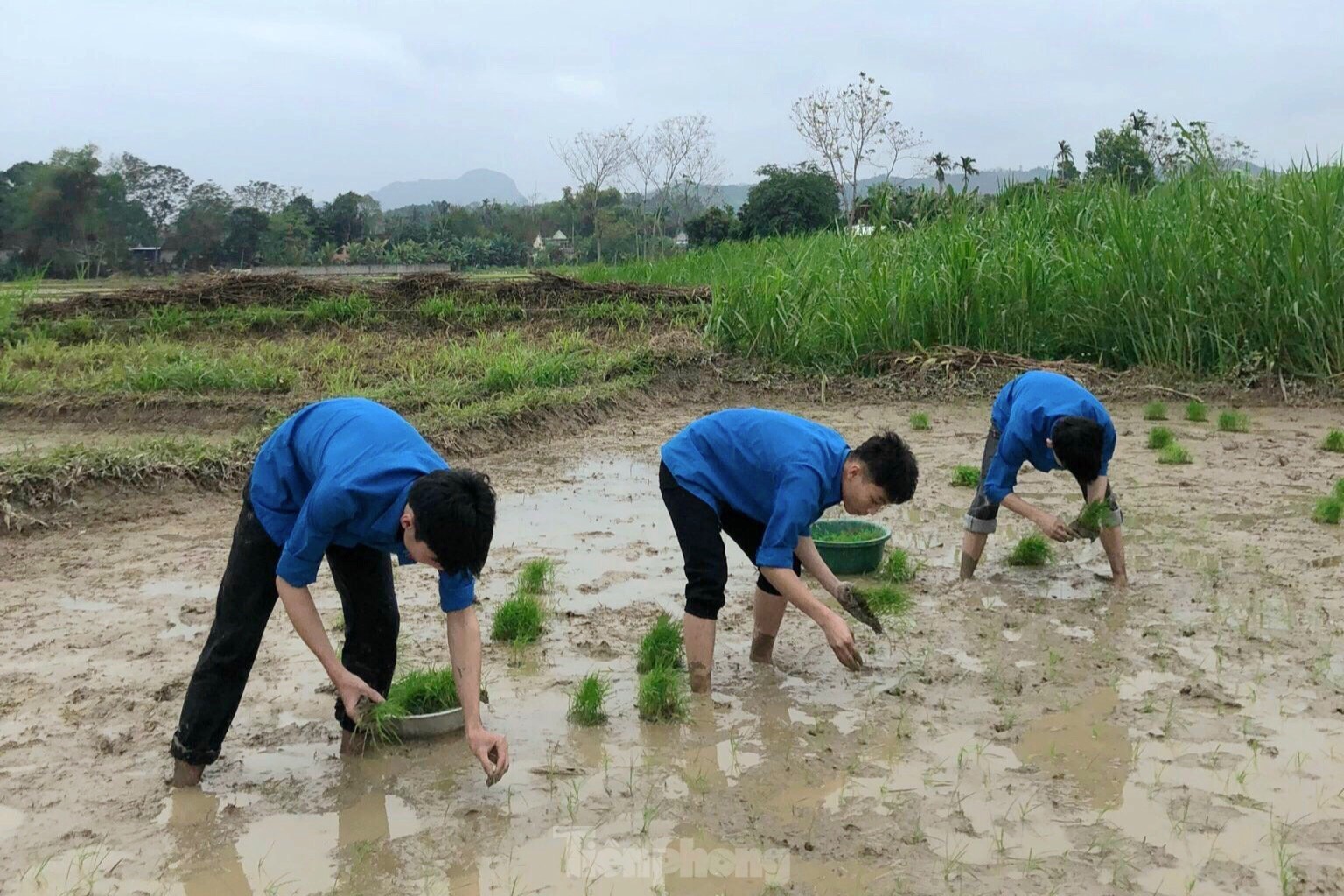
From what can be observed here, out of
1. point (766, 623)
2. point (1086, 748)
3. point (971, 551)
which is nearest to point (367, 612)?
point (766, 623)

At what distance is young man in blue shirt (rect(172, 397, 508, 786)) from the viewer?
2754mm

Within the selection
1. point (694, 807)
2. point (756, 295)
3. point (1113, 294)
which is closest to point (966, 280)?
point (1113, 294)

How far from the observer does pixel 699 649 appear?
4.07 meters

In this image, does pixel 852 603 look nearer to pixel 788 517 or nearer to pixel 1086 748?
pixel 788 517

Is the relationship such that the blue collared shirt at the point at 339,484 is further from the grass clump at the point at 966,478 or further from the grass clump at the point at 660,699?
the grass clump at the point at 966,478

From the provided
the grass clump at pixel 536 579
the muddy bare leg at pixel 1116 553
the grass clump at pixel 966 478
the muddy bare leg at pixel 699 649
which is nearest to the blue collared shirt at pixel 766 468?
the muddy bare leg at pixel 699 649

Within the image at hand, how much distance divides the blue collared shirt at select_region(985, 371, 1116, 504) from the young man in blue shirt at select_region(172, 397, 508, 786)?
2.67 m

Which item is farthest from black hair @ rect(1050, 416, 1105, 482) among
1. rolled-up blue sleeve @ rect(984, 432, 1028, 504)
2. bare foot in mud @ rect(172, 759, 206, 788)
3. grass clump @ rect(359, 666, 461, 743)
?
bare foot in mud @ rect(172, 759, 206, 788)

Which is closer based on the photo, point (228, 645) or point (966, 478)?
point (228, 645)

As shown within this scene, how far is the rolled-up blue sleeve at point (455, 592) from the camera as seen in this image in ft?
9.87

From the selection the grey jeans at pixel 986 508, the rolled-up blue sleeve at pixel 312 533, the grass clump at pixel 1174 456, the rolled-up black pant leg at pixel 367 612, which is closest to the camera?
the rolled-up blue sleeve at pixel 312 533

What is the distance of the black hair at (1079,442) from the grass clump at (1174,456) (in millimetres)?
3430

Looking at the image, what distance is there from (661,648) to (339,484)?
5.67ft

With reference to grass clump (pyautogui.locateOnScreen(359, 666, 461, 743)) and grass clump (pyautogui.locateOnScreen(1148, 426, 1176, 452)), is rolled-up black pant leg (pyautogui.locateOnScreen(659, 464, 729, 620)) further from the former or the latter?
grass clump (pyautogui.locateOnScreen(1148, 426, 1176, 452))
